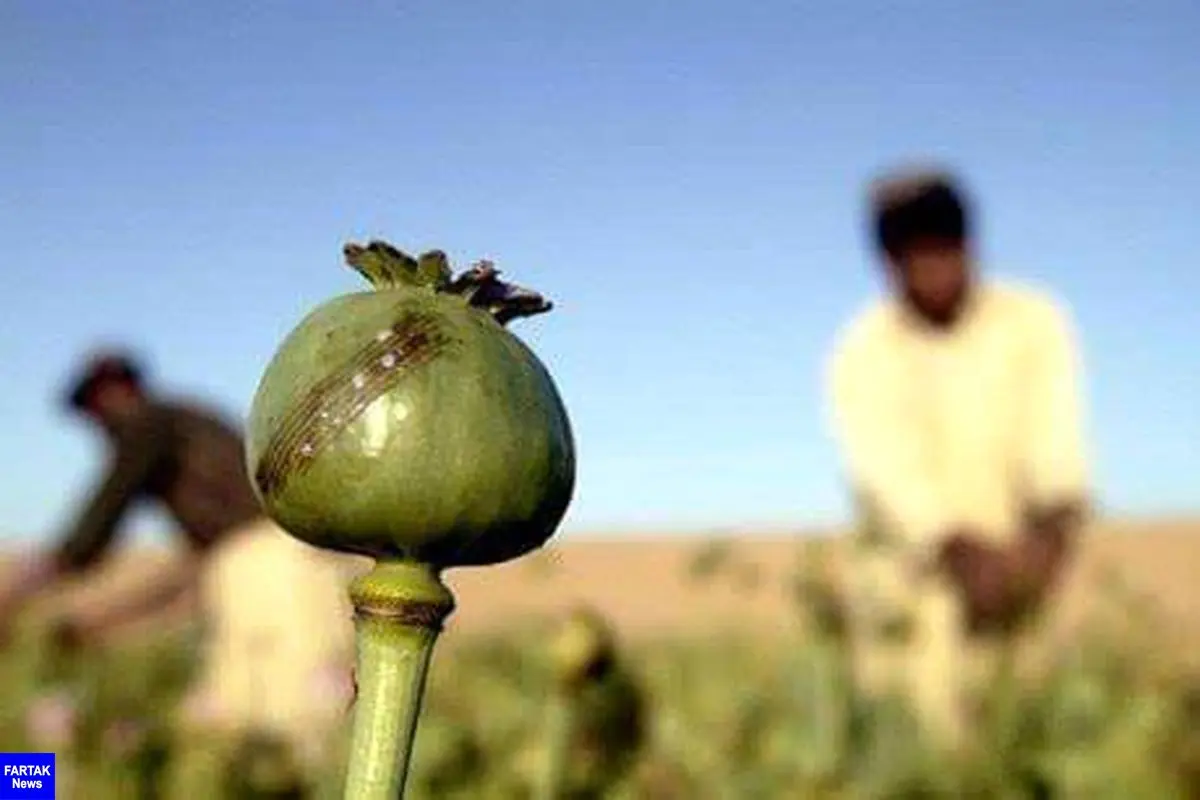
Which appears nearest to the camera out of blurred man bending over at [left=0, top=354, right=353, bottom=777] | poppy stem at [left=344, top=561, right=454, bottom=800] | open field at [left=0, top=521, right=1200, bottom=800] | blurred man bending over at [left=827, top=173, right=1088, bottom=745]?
poppy stem at [left=344, top=561, right=454, bottom=800]

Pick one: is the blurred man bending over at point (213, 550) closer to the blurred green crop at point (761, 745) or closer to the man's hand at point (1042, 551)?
the blurred green crop at point (761, 745)

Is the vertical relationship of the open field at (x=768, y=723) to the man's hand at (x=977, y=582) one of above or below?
below

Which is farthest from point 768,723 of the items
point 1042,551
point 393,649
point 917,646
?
point 393,649

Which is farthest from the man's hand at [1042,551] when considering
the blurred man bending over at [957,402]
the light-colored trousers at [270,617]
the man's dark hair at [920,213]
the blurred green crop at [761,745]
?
the light-colored trousers at [270,617]

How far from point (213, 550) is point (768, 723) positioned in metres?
1.80

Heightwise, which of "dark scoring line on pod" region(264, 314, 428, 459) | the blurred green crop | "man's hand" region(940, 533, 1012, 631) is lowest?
the blurred green crop

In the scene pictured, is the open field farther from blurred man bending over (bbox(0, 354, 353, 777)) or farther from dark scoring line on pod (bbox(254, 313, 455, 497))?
dark scoring line on pod (bbox(254, 313, 455, 497))

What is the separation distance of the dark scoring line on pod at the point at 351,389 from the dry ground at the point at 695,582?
0.37 ft

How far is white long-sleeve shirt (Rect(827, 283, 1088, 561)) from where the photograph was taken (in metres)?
5.13

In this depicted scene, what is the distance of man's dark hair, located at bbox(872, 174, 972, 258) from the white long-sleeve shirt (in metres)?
0.26

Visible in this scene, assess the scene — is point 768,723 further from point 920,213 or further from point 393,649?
point 393,649

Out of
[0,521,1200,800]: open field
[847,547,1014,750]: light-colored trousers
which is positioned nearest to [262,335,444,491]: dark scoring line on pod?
[0,521,1200,800]: open field

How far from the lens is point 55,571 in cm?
533

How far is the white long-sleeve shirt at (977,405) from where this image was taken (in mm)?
5129
